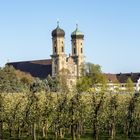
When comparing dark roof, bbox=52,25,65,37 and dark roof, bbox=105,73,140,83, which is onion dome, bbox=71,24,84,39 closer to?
dark roof, bbox=52,25,65,37

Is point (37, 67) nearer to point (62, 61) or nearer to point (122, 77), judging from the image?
point (62, 61)

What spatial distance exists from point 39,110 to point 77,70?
10410cm

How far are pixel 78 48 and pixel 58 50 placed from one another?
663 cm

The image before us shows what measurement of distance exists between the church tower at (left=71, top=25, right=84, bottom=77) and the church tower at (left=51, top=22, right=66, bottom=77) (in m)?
3.96

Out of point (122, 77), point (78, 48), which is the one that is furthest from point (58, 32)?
point (122, 77)

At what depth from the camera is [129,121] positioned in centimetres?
4956

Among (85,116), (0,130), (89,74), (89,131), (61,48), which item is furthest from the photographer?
(61,48)

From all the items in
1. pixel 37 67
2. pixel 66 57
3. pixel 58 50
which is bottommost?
pixel 37 67

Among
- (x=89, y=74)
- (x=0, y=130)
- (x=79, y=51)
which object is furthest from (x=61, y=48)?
(x=0, y=130)

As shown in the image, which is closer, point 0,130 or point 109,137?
point 0,130

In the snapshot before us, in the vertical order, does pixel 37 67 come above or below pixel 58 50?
below

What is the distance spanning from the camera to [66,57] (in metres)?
150

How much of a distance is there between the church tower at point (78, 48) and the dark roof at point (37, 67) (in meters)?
7.67

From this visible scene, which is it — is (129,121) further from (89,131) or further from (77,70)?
(77,70)
